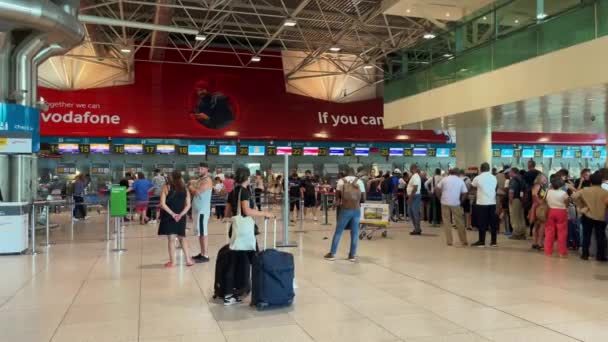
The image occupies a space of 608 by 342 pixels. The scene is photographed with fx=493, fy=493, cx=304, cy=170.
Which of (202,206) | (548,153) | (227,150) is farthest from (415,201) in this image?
(548,153)

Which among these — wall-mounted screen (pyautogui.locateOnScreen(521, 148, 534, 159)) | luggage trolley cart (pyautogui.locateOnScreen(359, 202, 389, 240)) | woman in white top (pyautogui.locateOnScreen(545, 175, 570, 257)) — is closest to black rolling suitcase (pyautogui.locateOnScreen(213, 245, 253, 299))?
luggage trolley cart (pyautogui.locateOnScreen(359, 202, 389, 240))

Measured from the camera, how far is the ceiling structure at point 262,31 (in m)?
15.9

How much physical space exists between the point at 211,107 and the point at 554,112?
45.9 ft

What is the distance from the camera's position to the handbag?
5582 millimetres

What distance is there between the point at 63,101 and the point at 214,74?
629 centimetres

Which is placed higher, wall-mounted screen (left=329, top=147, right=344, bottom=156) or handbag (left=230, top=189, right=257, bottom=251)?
wall-mounted screen (left=329, top=147, right=344, bottom=156)

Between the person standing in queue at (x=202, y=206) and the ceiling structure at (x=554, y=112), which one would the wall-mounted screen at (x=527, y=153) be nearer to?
the ceiling structure at (x=554, y=112)

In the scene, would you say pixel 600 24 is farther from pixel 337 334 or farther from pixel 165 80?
pixel 165 80

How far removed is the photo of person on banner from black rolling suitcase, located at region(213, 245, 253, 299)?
16.7 metres

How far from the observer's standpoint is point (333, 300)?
18.9ft

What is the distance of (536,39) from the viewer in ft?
33.7

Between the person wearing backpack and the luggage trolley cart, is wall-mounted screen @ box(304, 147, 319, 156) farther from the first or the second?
the person wearing backpack

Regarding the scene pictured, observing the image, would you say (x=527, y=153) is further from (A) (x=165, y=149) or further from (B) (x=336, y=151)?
(A) (x=165, y=149)

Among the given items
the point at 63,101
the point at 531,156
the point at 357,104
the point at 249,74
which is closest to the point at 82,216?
the point at 63,101
